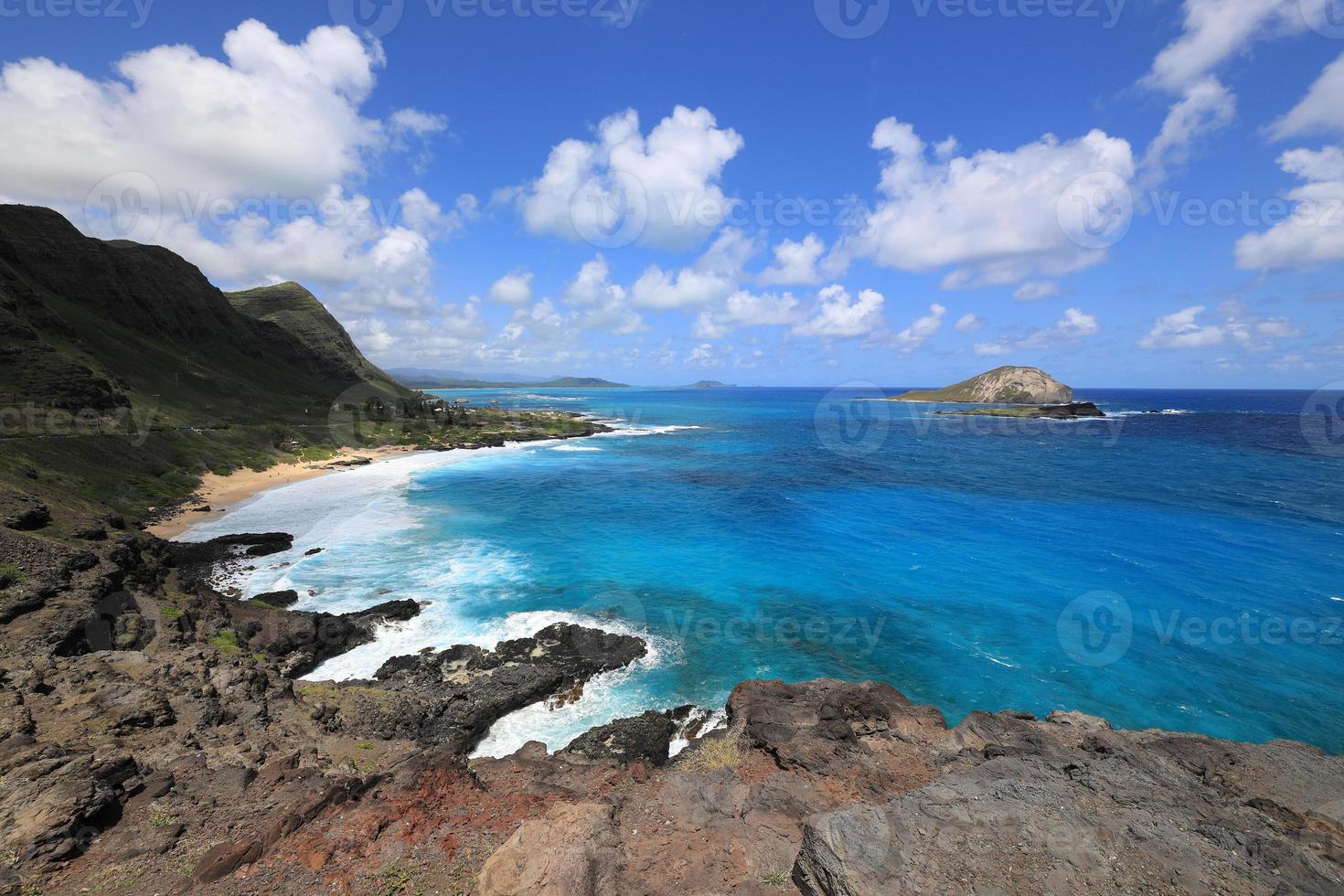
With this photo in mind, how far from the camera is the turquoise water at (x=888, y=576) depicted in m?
19.8

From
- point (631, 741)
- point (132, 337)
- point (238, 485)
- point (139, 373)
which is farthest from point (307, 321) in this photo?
point (631, 741)

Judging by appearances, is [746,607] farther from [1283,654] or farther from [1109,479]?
[1109,479]

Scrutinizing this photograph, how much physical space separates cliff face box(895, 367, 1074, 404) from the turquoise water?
335 ft

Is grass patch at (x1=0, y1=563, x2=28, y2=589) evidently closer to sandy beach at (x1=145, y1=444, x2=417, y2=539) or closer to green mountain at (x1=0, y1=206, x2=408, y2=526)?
green mountain at (x1=0, y1=206, x2=408, y2=526)

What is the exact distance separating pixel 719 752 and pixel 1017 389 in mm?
186743

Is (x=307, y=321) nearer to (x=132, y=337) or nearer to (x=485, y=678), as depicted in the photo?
(x=132, y=337)

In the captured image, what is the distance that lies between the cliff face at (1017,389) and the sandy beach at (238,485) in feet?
572

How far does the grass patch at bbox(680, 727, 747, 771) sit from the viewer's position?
1410 centimetres

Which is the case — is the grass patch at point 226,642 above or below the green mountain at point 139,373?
below

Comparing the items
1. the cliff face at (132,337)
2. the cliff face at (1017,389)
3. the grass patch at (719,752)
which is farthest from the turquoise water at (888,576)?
the cliff face at (1017,389)

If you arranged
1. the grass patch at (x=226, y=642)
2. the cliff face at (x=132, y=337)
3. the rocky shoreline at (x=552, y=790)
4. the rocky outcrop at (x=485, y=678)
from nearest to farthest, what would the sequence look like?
1. the rocky shoreline at (x=552, y=790)
2. the rocky outcrop at (x=485, y=678)
3. the grass patch at (x=226, y=642)
4. the cliff face at (x=132, y=337)

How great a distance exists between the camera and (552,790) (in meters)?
11.9

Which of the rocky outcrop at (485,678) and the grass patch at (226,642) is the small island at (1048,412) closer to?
the rocky outcrop at (485,678)

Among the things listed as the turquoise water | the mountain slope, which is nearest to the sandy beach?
the turquoise water
